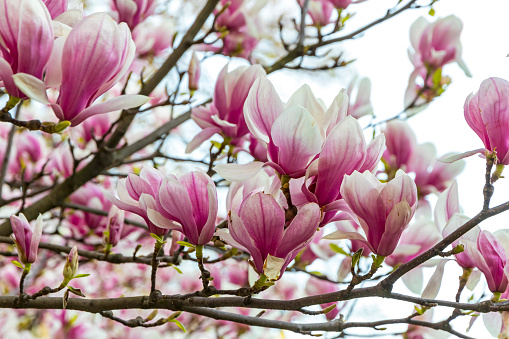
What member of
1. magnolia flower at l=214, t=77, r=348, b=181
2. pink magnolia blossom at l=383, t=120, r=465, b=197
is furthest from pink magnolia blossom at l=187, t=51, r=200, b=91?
magnolia flower at l=214, t=77, r=348, b=181

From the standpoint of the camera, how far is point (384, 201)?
587 millimetres

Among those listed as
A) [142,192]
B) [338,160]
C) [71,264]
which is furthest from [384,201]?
[71,264]

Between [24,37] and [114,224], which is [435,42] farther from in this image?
[24,37]

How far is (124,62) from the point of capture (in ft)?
2.04

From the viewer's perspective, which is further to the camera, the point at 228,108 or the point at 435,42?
the point at 435,42

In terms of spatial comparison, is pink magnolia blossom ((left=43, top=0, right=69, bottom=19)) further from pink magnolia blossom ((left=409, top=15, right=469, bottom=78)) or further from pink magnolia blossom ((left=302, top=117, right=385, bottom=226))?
pink magnolia blossom ((left=409, top=15, right=469, bottom=78))

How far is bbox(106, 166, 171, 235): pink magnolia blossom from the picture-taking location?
2.16 ft

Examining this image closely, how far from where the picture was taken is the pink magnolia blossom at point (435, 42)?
141 cm

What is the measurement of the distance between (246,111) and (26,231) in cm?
37

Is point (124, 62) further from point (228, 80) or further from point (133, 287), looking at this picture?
point (133, 287)

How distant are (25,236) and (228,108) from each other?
44 centimetres

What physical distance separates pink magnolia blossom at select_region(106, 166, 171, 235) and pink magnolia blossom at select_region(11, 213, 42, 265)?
0.40 ft

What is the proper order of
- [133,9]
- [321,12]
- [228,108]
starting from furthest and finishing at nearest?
[321,12] → [133,9] → [228,108]

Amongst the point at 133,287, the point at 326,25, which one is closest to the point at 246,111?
the point at 326,25
